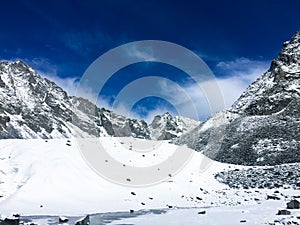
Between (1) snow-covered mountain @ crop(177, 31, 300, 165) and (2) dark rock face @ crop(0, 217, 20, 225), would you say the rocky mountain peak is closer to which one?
(1) snow-covered mountain @ crop(177, 31, 300, 165)

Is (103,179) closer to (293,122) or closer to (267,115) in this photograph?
(293,122)

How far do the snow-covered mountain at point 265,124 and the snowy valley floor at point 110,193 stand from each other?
25338 mm

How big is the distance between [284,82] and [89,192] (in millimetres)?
77036

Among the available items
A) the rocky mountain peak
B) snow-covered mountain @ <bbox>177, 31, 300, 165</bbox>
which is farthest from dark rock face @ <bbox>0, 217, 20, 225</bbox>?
the rocky mountain peak

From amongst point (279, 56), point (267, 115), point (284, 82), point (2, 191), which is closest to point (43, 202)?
point (2, 191)

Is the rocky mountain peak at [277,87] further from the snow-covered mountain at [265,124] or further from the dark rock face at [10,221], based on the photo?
the dark rock face at [10,221]

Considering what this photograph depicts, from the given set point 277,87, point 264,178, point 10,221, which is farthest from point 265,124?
point 10,221

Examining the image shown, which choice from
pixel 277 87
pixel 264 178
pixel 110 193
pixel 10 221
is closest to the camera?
pixel 10 221

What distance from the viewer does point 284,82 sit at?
297 feet

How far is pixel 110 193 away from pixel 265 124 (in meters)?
54.2

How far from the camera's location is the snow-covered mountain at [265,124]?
197 ft

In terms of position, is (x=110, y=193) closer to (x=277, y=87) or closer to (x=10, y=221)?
(x=10, y=221)

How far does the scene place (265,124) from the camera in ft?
238

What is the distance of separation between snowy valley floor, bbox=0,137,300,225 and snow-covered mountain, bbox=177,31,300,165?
998 inches
